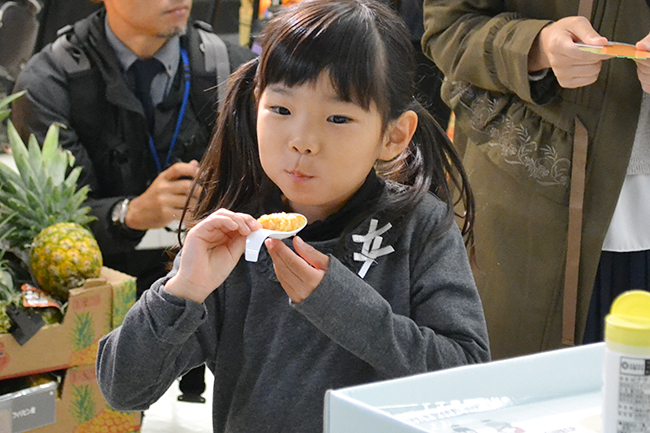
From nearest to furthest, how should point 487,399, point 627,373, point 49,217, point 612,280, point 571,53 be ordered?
point 627,373, point 487,399, point 571,53, point 612,280, point 49,217

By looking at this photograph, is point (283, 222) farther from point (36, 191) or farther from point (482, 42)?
point (36, 191)

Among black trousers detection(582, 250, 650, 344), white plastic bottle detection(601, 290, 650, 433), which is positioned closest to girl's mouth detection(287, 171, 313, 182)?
white plastic bottle detection(601, 290, 650, 433)

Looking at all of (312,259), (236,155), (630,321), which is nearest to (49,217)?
(236,155)

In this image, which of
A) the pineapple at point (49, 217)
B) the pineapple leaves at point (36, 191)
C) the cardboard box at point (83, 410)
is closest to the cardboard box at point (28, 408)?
the cardboard box at point (83, 410)

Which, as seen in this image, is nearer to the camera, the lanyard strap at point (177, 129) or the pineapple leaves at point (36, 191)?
the pineapple leaves at point (36, 191)

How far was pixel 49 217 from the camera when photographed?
7.66ft

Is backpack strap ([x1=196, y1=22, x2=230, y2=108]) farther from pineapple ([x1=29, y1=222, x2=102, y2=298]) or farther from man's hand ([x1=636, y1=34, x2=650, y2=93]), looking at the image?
man's hand ([x1=636, y1=34, x2=650, y2=93])

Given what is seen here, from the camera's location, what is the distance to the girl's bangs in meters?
1.19

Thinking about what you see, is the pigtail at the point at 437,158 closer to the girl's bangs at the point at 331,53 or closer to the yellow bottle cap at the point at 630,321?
the girl's bangs at the point at 331,53

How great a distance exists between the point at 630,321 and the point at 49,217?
1.95 m

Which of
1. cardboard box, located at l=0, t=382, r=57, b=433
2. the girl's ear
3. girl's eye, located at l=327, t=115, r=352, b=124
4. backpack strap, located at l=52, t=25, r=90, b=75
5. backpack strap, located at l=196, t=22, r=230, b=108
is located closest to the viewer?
girl's eye, located at l=327, t=115, r=352, b=124

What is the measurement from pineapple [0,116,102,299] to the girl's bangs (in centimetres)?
117

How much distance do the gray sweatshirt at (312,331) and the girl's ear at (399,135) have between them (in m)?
0.09

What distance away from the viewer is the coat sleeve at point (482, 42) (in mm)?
1591
